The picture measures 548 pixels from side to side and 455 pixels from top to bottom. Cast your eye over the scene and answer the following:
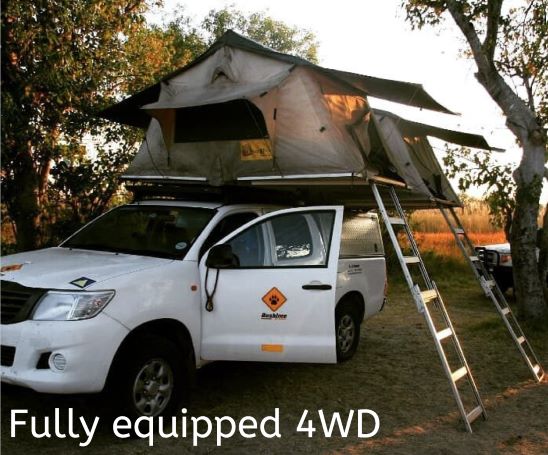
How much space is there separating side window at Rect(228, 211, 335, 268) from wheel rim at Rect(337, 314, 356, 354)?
142 centimetres

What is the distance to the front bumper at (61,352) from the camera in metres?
4.00

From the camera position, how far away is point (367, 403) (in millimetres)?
5578

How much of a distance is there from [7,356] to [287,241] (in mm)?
2489

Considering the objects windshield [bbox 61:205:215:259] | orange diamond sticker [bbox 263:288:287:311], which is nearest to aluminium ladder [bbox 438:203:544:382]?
orange diamond sticker [bbox 263:288:287:311]

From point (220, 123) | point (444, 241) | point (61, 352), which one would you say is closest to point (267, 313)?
point (61, 352)

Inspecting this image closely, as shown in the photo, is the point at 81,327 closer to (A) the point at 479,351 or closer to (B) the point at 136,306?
(B) the point at 136,306

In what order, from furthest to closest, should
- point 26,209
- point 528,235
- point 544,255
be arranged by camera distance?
point 26,209, point 544,255, point 528,235

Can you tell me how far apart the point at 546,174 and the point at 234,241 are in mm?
5448

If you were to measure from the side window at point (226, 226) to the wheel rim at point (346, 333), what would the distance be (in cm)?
165

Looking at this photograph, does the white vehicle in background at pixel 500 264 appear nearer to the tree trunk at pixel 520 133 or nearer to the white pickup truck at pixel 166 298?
the tree trunk at pixel 520 133

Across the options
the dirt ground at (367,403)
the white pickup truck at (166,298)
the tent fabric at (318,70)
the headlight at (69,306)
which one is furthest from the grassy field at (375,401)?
the tent fabric at (318,70)

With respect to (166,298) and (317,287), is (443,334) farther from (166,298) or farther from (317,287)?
(166,298)

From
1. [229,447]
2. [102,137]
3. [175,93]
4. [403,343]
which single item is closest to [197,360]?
[229,447]

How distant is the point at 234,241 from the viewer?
5.28m
